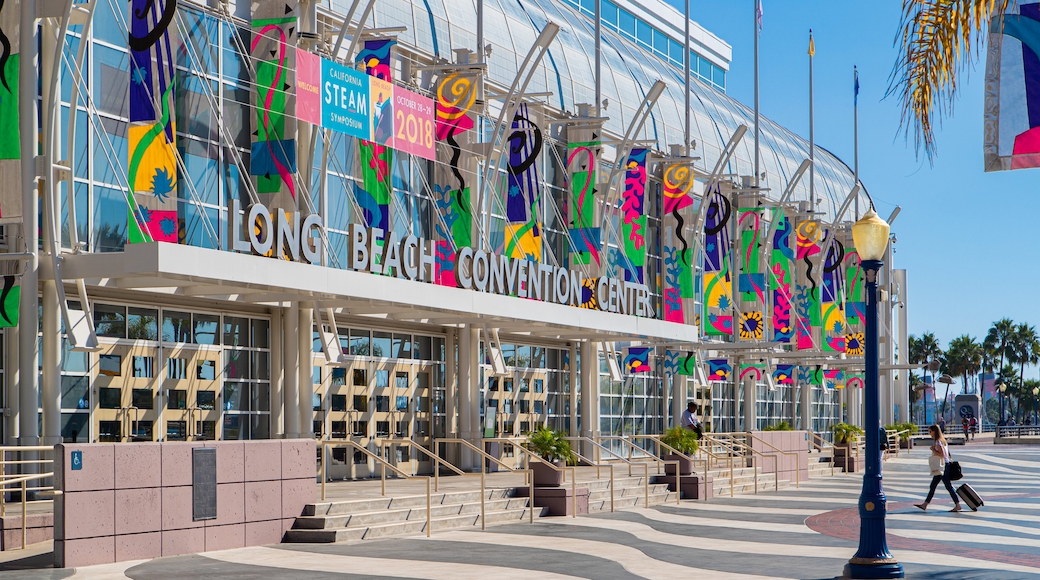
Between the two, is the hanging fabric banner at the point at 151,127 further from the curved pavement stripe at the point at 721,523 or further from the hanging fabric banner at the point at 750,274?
the hanging fabric banner at the point at 750,274

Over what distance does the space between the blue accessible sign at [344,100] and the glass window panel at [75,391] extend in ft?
20.8

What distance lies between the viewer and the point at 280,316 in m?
26.0

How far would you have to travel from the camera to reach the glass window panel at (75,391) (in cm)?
2144

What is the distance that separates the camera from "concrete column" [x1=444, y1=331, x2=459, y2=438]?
3192 cm

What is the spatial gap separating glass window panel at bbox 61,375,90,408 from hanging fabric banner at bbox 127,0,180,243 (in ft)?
9.04

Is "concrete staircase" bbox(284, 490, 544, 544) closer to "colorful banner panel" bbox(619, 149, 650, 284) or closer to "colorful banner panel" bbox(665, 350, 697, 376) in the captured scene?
"colorful banner panel" bbox(619, 149, 650, 284)

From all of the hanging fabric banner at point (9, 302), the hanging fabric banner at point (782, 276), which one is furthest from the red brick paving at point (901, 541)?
the hanging fabric banner at point (782, 276)

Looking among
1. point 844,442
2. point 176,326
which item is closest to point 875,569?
point 176,326

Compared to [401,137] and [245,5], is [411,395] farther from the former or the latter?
[245,5]

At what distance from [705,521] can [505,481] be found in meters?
5.17

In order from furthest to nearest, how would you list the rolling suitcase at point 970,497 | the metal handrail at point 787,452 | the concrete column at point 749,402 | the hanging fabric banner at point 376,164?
1. the concrete column at point 749,402
2. the metal handrail at point 787,452
3. the hanging fabric banner at point 376,164
4. the rolling suitcase at point 970,497

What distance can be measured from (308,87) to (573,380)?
56.7 ft

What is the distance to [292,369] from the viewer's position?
25641 millimetres

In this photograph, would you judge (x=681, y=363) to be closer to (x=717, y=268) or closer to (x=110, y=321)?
(x=717, y=268)
